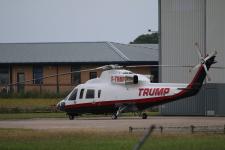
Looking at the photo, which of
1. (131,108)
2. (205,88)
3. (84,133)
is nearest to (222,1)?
(205,88)

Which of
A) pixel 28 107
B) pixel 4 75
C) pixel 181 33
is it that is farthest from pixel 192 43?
pixel 4 75

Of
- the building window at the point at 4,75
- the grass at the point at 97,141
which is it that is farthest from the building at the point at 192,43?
the building window at the point at 4,75

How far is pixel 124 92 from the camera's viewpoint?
48.4m

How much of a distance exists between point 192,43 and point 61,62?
3044 cm

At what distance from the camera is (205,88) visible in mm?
56469

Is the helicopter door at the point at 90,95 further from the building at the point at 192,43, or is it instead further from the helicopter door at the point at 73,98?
the building at the point at 192,43

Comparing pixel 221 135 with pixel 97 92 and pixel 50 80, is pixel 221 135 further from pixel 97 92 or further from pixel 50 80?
pixel 50 80

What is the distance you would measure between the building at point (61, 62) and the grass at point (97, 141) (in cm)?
4893

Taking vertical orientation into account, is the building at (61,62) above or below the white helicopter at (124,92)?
above

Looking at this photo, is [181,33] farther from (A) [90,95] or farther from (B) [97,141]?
(B) [97,141]

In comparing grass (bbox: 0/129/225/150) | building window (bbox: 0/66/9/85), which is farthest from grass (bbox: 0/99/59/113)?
grass (bbox: 0/129/225/150)

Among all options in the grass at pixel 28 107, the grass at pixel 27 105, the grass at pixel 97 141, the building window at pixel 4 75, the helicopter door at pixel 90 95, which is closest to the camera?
the grass at pixel 97 141

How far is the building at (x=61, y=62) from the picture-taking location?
272 feet

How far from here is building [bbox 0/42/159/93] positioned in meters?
82.9
